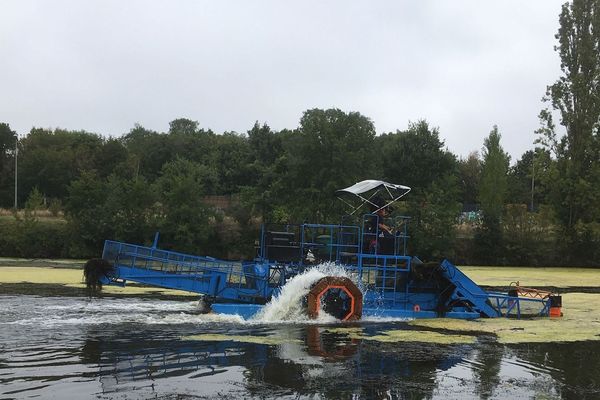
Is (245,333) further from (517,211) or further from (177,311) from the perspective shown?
(517,211)

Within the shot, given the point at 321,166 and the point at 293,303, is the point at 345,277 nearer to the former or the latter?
the point at 293,303

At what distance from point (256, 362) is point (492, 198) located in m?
63.3

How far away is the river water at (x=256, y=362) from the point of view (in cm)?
920

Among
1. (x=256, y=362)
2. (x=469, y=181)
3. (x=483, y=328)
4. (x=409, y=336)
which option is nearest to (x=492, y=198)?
(x=469, y=181)

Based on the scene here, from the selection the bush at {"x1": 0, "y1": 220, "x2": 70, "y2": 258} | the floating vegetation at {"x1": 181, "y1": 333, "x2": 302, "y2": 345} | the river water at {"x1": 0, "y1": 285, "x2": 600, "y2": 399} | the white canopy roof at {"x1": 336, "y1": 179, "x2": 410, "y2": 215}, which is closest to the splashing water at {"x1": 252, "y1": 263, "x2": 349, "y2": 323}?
the river water at {"x1": 0, "y1": 285, "x2": 600, "y2": 399}

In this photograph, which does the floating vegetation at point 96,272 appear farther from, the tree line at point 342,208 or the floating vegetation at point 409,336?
the tree line at point 342,208

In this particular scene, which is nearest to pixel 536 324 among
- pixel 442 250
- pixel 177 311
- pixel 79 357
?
pixel 177 311

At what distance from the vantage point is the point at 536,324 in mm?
16875

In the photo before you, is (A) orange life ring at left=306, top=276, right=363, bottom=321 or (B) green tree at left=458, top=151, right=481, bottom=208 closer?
(A) orange life ring at left=306, top=276, right=363, bottom=321

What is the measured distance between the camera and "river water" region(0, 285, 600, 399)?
9.20 metres

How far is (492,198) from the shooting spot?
229 ft

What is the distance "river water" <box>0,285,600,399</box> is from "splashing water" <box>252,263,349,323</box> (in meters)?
0.47

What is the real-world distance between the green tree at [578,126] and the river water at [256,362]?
Answer: 4136cm

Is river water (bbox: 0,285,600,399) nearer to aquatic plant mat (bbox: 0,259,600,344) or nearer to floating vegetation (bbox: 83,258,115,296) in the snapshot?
aquatic plant mat (bbox: 0,259,600,344)
